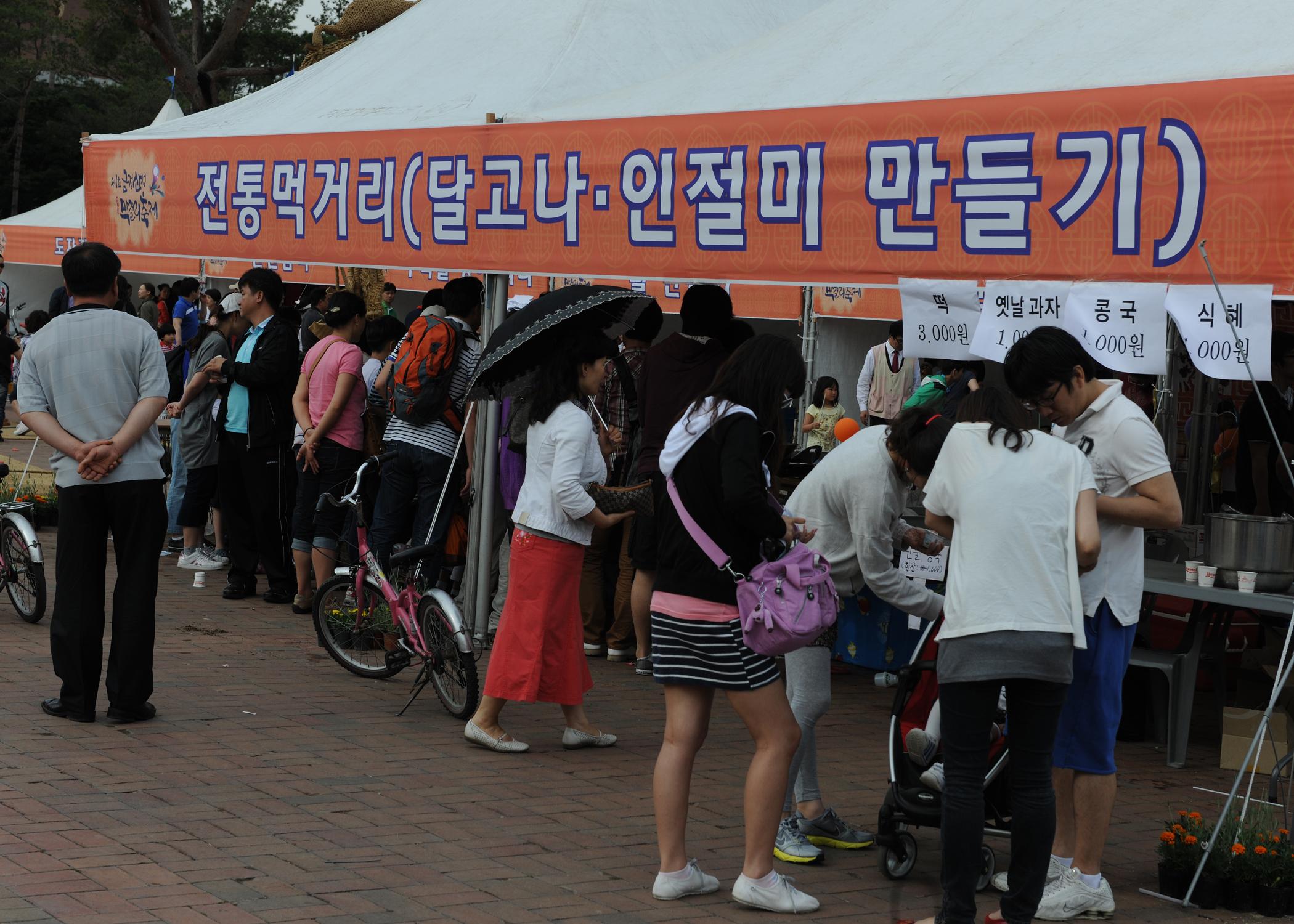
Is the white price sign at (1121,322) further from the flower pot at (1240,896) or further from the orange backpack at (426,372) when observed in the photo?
the orange backpack at (426,372)

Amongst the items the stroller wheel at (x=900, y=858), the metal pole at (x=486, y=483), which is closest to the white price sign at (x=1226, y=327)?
the stroller wheel at (x=900, y=858)

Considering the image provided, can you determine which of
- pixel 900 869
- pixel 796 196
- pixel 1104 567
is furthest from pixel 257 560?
pixel 1104 567

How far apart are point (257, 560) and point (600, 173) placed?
429cm

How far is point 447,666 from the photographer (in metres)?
7.09

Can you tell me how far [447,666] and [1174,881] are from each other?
3.45m

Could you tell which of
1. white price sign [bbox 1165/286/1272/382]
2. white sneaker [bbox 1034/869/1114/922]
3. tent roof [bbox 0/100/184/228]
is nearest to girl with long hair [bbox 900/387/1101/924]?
white sneaker [bbox 1034/869/1114/922]

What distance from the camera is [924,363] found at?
15.1m

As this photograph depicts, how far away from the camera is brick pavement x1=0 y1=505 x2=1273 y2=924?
459cm

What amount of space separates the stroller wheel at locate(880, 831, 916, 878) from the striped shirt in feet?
13.5

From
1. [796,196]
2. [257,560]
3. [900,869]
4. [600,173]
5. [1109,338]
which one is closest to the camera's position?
[900,869]

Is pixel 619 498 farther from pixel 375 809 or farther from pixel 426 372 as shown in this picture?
pixel 426 372

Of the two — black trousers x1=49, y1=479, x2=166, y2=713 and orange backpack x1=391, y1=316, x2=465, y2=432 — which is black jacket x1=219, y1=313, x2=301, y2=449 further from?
black trousers x1=49, y1=479, x2=166, y2=713

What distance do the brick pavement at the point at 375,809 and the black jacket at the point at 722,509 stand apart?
102 centimetres

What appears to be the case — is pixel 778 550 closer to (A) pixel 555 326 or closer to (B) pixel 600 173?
(A) pixel 555 326
